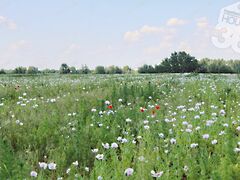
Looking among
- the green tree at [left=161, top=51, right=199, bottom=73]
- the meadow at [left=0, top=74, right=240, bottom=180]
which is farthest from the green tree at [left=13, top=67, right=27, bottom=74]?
the meadow at [left=0, top=74, right=240, bottom=180]

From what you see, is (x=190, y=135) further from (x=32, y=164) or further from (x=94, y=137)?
(x=32, y=164)

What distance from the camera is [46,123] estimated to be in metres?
5.46

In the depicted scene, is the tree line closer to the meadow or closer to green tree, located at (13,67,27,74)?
green tree, located at (13,67,27,74)

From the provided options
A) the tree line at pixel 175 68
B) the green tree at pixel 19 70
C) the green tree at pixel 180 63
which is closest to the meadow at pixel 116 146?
the tree line at pixel 175 68

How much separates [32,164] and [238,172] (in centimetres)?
252

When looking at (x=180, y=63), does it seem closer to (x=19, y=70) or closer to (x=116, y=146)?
(x=19, y=70)

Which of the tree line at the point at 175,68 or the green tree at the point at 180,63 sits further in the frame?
the green tree at the point at 180,63

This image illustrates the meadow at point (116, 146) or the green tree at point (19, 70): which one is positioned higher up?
the green tree at point (19, 70)

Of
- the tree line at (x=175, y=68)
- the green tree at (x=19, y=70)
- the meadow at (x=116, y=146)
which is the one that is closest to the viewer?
the meadow at (x=116, y=146)

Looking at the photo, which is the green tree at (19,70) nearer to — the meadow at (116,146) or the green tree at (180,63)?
the green tree at (180,63)

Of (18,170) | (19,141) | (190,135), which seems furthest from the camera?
(19,141)

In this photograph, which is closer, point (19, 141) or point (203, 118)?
→ point (19, 141)

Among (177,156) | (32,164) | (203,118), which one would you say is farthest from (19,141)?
(203,118)

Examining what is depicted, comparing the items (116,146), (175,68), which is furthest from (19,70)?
(116,146)
